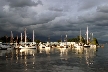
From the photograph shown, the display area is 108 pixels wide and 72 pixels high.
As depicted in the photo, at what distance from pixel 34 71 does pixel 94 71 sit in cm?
1559

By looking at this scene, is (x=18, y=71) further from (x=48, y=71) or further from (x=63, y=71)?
(x=63, y=71)

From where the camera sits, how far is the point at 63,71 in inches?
2269

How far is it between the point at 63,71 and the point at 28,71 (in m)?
9.07

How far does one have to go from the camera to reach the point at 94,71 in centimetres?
5831

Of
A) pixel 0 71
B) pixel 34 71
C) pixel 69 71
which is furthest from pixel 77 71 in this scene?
pixel 0 71

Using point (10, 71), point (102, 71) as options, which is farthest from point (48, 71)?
point (102, 71)

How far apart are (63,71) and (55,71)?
2072mm

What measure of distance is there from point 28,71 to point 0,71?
7601mm

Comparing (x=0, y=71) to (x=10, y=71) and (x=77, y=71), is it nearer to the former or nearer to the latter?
(x=10, y=71)

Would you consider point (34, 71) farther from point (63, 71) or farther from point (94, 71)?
point (94, 71)

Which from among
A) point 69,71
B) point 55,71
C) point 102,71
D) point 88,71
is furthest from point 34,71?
point 102,71

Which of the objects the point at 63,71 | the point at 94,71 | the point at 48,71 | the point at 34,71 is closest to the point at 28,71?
the point at 34,71

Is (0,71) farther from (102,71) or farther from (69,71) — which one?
(102,71)

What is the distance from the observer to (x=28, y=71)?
190 feet
